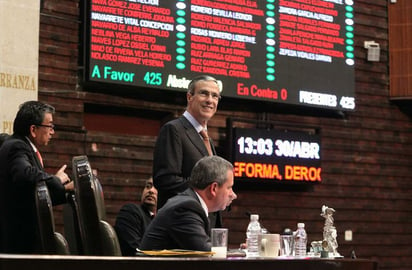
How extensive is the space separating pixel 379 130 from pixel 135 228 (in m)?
4.13

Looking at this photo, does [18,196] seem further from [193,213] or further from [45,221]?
[193,213]

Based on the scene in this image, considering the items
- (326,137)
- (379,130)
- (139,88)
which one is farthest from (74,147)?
(379,130)

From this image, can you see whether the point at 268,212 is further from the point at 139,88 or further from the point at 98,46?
the point at 98,46

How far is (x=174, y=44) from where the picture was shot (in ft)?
24.3

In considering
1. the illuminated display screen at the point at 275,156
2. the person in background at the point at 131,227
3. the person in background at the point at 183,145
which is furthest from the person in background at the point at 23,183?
the illuminated display screen at the point at 275,156

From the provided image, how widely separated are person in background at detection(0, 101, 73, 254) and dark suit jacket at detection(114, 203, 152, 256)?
62.4 inches

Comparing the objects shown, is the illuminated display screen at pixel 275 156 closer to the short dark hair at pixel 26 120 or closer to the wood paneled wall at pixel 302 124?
the wood paneled wall at pixel 302 124

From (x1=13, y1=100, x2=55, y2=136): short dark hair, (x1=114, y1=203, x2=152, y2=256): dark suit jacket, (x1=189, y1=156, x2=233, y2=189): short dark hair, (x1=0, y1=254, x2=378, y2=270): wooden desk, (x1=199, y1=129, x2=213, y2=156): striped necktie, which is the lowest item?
(x1=114, y1=203, x2=152, y2=256): dark suit jacket

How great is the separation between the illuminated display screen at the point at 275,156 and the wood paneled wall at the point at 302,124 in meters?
0.22

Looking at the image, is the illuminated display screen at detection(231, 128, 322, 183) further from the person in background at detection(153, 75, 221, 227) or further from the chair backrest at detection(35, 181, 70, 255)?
the chair backrest at detection(35, 181, 70, 255)

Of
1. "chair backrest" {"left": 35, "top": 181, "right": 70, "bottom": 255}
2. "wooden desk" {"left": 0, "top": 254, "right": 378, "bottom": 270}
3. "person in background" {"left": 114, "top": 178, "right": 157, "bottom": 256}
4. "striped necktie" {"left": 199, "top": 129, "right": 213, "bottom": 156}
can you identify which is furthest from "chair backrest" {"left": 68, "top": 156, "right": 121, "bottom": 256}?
"person in background" {"left": 114, "top": 178, "right": 157, "bottom": 256}

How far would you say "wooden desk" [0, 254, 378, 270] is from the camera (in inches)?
75.9

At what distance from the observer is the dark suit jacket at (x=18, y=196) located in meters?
4.17

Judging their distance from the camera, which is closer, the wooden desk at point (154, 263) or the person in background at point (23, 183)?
the wooden desk at point (154, 263)
